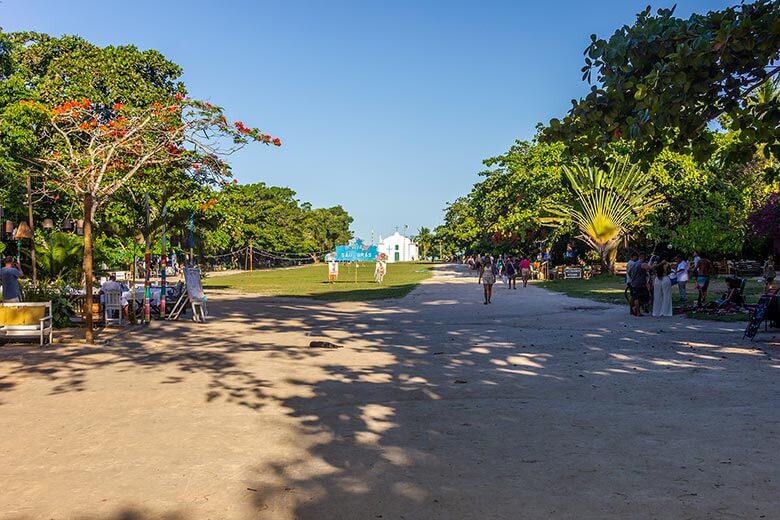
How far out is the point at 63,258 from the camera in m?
23.2

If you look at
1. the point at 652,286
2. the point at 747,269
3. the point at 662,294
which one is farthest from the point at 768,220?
the point at 662,294

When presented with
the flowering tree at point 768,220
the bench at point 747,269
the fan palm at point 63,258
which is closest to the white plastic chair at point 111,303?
the fan palm at point 63,258

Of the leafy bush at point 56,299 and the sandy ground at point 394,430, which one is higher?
the leafy bush at point 56,299

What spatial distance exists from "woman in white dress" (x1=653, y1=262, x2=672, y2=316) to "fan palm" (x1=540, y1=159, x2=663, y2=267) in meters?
26.1

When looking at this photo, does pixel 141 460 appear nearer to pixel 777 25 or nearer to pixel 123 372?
pixel 123 372

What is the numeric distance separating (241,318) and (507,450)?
14.2m

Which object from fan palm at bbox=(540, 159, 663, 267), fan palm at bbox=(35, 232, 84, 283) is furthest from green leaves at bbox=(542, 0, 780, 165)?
fan palm at bbox=(540, 159, 663, 267)

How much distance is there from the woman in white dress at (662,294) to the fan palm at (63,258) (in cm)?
1678

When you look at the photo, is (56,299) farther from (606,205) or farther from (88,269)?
(606,205)

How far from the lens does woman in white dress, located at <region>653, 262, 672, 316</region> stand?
18.3m

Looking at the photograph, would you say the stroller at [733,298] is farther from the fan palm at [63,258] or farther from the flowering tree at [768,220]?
the flowering tree at [768,220]

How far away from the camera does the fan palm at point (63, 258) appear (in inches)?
912

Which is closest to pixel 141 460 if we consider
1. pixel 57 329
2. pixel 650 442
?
pixel 650 442

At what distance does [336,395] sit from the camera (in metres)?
8.37
